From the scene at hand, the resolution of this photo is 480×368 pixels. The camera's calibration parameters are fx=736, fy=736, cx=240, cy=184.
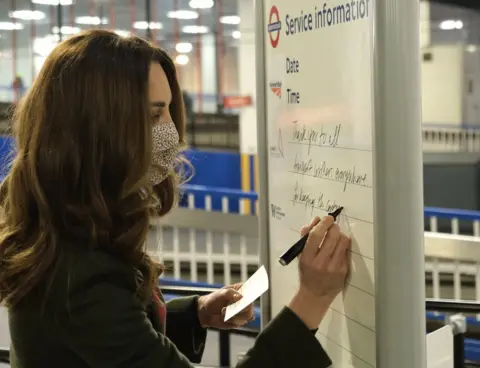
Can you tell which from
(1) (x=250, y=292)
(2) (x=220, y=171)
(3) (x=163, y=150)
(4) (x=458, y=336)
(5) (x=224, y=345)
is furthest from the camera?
(2) (x=220, y=171)

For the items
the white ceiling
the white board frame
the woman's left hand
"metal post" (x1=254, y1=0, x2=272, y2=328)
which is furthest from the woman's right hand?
the white ceiling

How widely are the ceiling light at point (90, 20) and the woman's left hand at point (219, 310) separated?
926 cm

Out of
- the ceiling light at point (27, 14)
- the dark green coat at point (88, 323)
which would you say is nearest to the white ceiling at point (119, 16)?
the ceiling light at point (27, 14)

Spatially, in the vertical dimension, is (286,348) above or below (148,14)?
below

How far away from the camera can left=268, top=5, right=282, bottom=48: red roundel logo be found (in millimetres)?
1934

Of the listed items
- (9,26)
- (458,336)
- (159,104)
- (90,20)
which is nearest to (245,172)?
(90,20)

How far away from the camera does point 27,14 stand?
11.1m

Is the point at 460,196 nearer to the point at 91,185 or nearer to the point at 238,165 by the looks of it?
the point at 238,165

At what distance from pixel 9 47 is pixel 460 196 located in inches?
286

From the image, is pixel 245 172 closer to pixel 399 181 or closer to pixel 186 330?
pixel 186 330

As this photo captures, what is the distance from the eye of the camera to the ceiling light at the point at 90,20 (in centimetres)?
1070

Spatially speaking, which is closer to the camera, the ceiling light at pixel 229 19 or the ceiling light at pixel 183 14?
the ceiling light at pixel 229 19

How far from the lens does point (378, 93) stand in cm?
136

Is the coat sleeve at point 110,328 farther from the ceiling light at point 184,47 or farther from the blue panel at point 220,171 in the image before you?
the ceiling light at point 184,47
